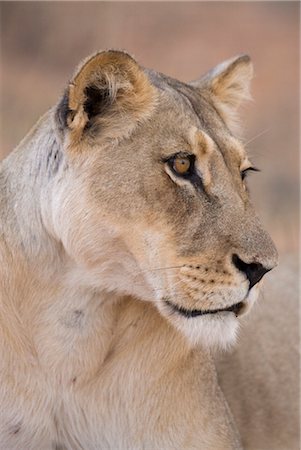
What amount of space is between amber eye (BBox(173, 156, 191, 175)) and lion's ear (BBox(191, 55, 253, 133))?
57cm

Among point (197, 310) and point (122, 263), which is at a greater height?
point (122, 263)

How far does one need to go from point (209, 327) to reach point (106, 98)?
69 cm

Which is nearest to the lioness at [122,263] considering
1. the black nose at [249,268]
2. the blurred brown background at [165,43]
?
the black nose at [249,268]

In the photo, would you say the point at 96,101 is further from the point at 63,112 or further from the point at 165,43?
the point at 165,43

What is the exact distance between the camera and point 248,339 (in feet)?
14.4

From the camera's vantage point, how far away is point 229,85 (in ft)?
11.7

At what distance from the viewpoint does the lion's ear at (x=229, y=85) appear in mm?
3529

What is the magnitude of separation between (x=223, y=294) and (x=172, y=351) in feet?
1.56

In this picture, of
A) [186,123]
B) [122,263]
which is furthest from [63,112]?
[122,263]

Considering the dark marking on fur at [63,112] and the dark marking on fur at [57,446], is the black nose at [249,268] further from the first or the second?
the dark marking on fur at [57,446]

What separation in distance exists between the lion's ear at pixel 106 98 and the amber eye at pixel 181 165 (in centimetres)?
17

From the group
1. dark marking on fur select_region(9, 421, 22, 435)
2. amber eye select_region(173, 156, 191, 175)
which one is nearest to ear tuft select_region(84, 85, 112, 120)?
amber eye select_region(173, 156, 191, 175)

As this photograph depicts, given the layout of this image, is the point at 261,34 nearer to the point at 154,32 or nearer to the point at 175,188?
the point at 154,32

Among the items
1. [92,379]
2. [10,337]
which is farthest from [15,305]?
[92,379]
